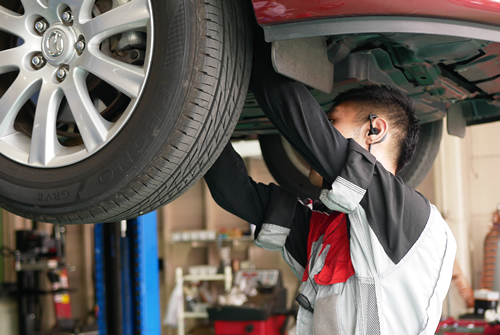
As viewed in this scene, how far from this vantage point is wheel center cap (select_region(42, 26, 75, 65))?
1111mm

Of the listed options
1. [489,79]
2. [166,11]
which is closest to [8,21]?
[166,11]

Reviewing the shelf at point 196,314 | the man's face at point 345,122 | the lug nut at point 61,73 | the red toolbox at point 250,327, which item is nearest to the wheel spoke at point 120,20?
the lug nut at point 61,73

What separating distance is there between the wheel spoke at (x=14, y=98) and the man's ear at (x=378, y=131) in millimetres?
852

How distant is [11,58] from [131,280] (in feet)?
5.40

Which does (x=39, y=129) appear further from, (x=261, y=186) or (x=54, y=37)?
(x=261, y=186)

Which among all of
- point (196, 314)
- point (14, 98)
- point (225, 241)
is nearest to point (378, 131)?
point (14, 98)

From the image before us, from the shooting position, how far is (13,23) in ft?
3.89

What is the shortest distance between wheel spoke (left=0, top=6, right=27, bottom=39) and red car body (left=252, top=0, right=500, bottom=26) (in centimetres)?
59

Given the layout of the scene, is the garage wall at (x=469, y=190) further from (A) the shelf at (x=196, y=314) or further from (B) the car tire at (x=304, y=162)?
(B) the car tire at (x=304, y=162)

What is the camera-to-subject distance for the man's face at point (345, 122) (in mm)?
1308

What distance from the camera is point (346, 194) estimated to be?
1.10 meters

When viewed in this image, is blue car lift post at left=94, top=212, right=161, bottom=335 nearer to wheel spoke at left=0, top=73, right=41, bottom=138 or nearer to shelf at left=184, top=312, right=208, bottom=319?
wheel spoke at left=0, top=73, right=41, bottom=138

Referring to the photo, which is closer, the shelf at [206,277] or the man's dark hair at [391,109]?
the man's dark hair at [391,109]

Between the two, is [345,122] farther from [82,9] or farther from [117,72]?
[82,9]
